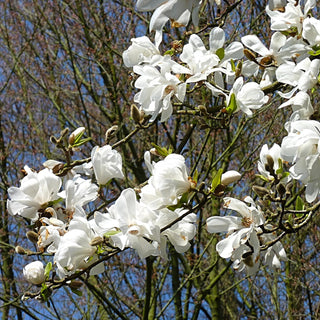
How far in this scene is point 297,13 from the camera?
1.56 m

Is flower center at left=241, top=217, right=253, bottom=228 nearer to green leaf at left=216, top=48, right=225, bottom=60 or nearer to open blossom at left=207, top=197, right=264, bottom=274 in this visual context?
open blossom at left=207, top=197, right=264, bottom=274

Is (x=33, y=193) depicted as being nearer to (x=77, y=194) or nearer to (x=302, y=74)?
(x=77, y=194)

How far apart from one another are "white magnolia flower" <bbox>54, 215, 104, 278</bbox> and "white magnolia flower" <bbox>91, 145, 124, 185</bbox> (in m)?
0.17

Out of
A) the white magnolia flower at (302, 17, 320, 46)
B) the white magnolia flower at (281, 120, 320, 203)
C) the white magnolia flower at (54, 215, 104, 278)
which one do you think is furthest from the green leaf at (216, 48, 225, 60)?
the white magnolia flower at (54, 215, 104, 278)

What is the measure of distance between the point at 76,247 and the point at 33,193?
24cm

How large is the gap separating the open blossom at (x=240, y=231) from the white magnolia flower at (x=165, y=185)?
7.2 inches

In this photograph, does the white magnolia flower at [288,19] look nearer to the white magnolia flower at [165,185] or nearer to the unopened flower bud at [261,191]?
the unopened flower bud at [261,191]

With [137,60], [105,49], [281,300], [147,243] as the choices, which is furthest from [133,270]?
[147,243]

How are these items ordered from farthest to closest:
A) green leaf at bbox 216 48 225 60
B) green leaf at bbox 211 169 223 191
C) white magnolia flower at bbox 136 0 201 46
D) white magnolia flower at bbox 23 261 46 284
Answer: green leaf at bbox 216 48 225 60 < white magnolia flower at bbox 23 261 46 284 < green leaf at bbox 211 169 223 191 < white magnolia flower at bbox 136 0 201 46

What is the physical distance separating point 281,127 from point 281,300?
6.31 feet

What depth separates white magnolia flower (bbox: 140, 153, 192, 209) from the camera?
1.13 meters

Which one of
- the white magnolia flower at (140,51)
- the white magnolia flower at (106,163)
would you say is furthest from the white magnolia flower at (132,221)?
the white magnolia flower at (140,51)

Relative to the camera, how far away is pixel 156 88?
141 cm

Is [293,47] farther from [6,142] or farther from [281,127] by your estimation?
[6,142]
